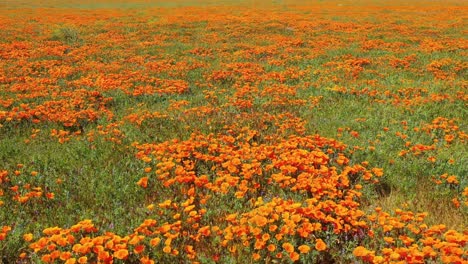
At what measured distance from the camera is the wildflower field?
454 cm

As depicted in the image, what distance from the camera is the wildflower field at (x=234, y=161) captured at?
14.9 feet

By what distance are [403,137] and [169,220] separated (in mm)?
5378

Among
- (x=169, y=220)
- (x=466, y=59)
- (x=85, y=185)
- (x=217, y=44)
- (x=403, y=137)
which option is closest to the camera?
(x=169, y=220)

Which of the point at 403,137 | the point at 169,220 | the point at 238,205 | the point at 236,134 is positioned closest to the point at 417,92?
the point at 403,137

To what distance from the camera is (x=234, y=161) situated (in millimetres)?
6285

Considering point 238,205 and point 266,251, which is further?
point 238,205

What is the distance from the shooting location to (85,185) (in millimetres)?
6160

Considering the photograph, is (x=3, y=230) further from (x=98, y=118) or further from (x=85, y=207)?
(x=98, y=118)

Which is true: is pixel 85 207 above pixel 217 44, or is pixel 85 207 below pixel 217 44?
below

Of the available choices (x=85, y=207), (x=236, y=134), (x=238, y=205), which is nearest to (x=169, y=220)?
(x=238, y=205)

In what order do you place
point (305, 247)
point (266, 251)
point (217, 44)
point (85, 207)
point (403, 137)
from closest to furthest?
point (305, 247) → point (266, 251) → point (85, 207) → point (403, 137) → point (217, 44)

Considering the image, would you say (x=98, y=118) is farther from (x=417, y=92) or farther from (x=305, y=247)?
(x=417, y=92)

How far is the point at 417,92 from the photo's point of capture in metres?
11.3

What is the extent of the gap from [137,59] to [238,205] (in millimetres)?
12898
